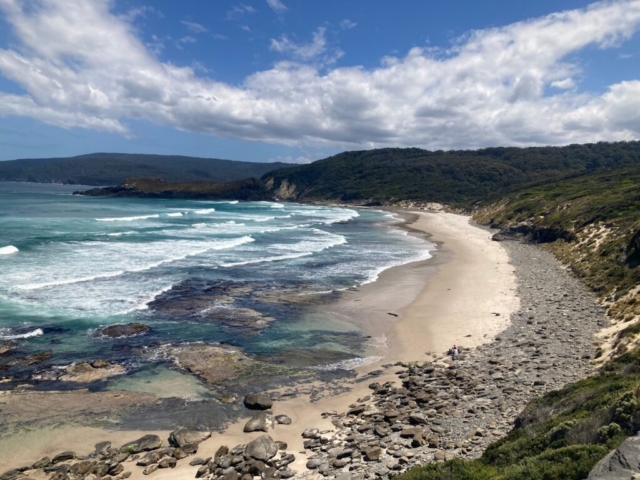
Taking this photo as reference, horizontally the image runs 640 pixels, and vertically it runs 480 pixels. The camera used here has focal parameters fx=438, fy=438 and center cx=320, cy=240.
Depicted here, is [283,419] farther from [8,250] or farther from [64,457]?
[8,250]

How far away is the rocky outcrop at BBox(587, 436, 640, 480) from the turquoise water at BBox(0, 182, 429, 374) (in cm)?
1357

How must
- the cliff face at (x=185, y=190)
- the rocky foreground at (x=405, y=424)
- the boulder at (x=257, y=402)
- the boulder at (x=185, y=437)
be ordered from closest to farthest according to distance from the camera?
1. the rocky foreground at (x=405, y=424)
2. the boulder at (x=185, y=437)
3. the boulder at (x=257, y=402)
4. the cliff face at (x=185, y=190)

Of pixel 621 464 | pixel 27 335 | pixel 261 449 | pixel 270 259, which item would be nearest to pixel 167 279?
pixel 270 259

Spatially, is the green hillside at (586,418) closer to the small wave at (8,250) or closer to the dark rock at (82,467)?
the dark rock at (82,467)

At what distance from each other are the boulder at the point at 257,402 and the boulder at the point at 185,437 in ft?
6.13

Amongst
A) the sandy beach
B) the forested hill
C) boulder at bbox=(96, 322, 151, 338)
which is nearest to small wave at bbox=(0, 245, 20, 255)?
boulder at bbox=(96, 322, 151, 338)

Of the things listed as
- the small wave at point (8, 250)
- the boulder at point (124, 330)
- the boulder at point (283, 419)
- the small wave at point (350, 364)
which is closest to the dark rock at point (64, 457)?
the boulder at point (283, 419)

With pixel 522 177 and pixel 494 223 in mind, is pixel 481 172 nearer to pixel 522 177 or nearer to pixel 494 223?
pixel 522 177

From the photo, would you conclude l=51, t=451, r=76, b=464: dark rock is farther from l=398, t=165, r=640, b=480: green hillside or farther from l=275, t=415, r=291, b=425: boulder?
l=398, t=165, r=640, b=480: green hillside

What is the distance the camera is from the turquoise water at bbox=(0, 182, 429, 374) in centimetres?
2014

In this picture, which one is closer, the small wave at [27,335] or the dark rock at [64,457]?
the dark rock at [64,457]

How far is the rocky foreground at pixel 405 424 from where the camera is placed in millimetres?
10852

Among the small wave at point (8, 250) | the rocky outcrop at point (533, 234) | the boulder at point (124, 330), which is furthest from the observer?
the rocky outcrop at point (533, 234)

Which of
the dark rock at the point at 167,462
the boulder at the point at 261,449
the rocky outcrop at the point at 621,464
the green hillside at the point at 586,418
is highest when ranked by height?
the rocky outcrop at the point at 621,464
